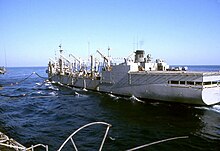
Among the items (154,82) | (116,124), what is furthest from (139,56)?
(116,124)

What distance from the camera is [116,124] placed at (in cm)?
2664

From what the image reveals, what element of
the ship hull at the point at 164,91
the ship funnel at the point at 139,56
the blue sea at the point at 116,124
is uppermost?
the ship funnel at the point at 139,56

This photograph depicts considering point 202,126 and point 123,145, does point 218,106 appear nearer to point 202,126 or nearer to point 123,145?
point 202,126

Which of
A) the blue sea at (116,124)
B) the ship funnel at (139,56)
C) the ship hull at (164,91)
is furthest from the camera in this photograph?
the ship funnel at (139,56)

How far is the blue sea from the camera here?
67.0ft

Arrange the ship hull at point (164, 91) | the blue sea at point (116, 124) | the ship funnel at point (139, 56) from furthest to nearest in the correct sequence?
1. the ship funnel at point (139, 56)
2. the ship hull at point (164, 91)
3. the blue sea at point (116, 124)

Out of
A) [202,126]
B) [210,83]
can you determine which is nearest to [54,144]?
[202,126]

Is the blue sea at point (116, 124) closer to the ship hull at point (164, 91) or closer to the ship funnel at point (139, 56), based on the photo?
the ship hull at point (164, 91)

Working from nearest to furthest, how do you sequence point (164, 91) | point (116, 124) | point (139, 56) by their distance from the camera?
point (116, 124) → point (164, 91) → point (139, 56)

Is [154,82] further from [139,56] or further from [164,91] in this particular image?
[139,56]

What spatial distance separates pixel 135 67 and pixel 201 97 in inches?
600

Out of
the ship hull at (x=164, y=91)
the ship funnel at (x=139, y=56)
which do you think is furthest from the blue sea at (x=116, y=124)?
the ship funnel at (x=139, y=56)

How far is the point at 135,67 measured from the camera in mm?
44719

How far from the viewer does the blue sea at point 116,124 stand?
2042 cm
